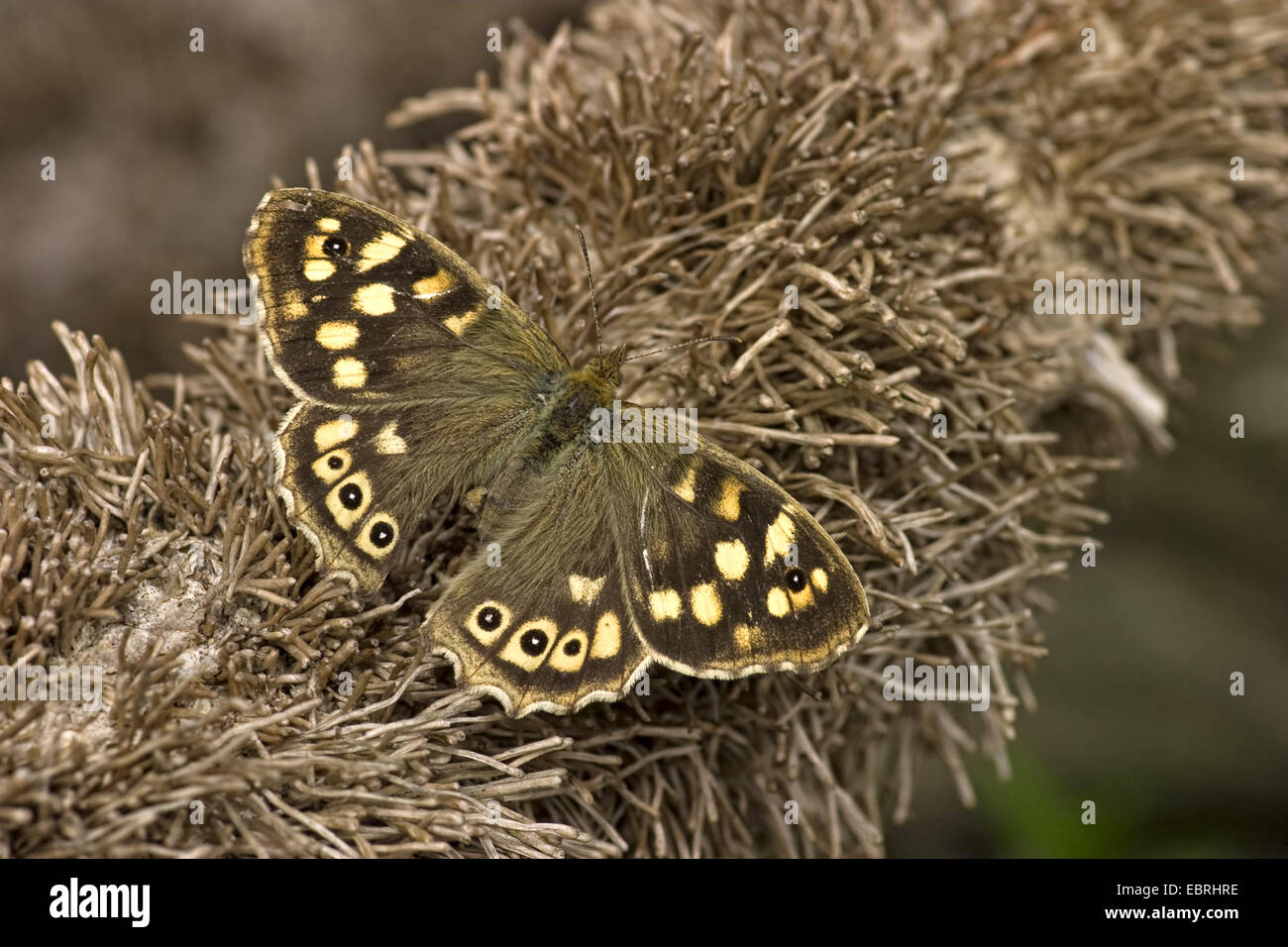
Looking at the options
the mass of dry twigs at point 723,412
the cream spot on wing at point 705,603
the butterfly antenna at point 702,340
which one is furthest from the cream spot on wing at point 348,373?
the cream spot on wing at point 705,603

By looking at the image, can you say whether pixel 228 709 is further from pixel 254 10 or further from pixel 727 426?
pixel 254 10

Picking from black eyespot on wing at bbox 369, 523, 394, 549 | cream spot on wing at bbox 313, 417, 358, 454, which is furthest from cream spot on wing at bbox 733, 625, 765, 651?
cream spot on wing at bbox 313, 417, 358, 454

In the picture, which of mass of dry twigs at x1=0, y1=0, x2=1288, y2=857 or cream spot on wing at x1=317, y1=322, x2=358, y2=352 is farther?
cream spot on wing at x1=317, y1=322, x2=358, y2=352

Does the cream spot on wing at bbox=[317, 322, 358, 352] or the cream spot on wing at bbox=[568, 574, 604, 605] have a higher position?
the cream spot on wing at bbox=[317, 322, 358, 352]

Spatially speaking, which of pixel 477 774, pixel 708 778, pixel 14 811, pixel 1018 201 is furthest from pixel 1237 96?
pixel 14 811

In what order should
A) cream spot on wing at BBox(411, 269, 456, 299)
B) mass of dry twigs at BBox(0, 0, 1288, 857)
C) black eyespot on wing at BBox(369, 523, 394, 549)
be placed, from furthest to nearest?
1. cream spot on wing at BBox(411, 269, 456, 299)
2. black eyespot on wing at BBox(369, 523, 394, 549)
3. mass of dry twigs at BBox(0, 0, 1288, 857)

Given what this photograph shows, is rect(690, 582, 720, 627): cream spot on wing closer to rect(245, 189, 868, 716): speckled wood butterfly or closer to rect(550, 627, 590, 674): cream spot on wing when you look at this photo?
rect(245, 189, 868, 716): speckled wood butterfly

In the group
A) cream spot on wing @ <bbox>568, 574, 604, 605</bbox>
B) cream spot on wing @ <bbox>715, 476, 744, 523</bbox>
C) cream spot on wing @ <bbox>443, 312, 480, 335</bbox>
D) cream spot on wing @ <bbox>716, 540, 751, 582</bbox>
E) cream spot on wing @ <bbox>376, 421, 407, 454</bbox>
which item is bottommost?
cream spot on wing @ <bbox>568, 574, 604, 605</bbox>

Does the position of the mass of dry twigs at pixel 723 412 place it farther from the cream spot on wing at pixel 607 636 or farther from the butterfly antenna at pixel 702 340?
the cream spot on wing at pixel 607 636
